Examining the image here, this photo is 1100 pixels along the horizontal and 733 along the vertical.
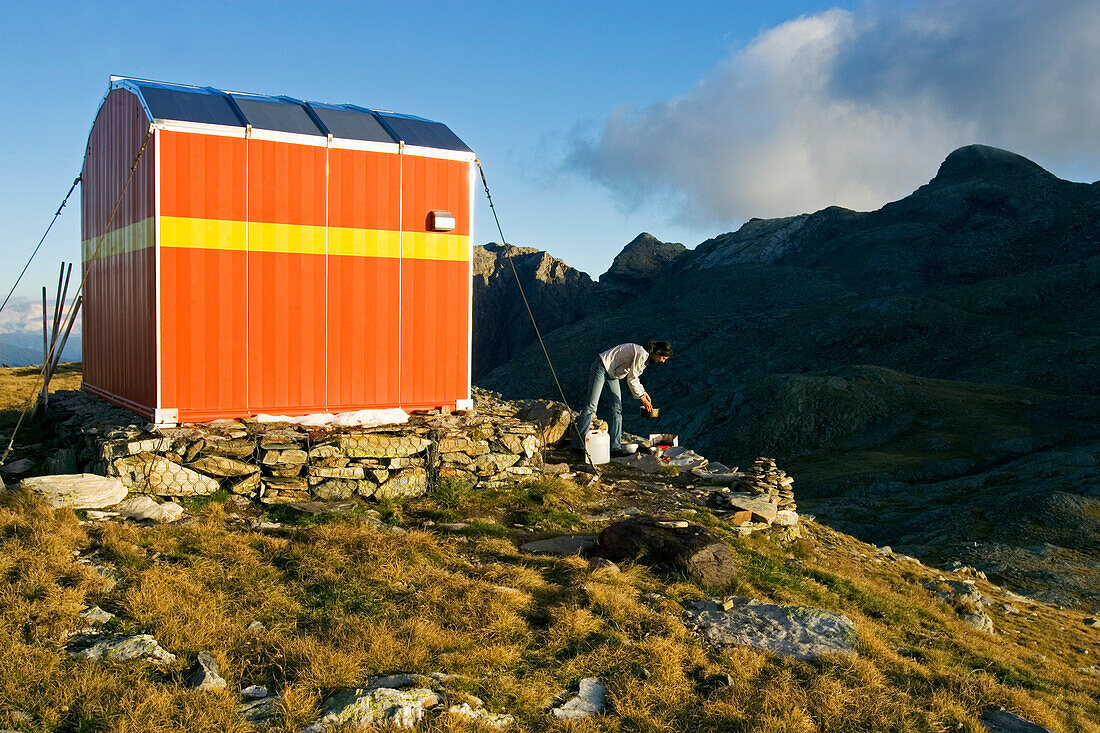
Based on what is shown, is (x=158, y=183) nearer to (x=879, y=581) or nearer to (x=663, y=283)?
(x=879, y=581)

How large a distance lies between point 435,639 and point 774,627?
316 centimetres

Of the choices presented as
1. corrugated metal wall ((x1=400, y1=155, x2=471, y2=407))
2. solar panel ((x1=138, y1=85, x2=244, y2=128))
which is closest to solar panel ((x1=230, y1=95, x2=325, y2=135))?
solar panel ((x1=138, y1=85, x2=244, y2=128))

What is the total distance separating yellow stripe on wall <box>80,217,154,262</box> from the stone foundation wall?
2450 millimetres

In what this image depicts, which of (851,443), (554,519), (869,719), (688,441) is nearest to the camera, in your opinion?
(869,719)

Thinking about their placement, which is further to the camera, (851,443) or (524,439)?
(851,443)

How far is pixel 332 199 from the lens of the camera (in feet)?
34.7

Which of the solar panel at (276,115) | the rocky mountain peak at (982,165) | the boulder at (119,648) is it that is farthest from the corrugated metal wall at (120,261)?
the rocky mountain peak at (982,165)

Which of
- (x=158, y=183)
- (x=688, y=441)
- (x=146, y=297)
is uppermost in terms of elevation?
(x=158, y=183)

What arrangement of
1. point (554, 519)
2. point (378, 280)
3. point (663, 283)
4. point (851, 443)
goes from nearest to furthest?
1. point (554, 519)
2. point (378, 280)
3. point (851, 443)
4. point (663, 283)

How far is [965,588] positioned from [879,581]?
1947 millimetres

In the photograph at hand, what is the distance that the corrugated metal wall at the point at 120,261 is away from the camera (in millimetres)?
10156

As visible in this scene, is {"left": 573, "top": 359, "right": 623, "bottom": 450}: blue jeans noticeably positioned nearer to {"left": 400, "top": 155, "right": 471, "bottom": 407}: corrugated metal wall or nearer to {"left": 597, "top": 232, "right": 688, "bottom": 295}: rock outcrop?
{"left": 400, "top": 155, "right": 471, "bottom": 407}: corrugated metal wall

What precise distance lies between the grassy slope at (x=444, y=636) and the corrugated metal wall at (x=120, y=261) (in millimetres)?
3337

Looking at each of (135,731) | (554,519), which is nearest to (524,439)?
(554,519)
